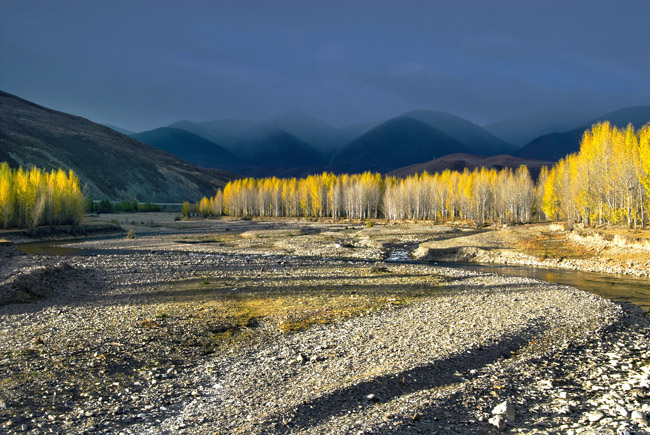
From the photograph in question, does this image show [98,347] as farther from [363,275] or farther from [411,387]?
[363,275]

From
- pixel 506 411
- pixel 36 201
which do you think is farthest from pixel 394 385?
pixel 36 201

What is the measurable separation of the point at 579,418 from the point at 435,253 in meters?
37.1

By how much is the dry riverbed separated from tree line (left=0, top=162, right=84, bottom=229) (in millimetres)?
Answer: 52851

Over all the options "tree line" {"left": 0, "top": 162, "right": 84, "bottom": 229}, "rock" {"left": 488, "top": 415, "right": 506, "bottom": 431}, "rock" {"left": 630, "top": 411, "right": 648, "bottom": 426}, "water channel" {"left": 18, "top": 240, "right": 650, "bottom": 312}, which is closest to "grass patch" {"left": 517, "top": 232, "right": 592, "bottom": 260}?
"water channel" {"left": 18, "top": 240, "right": 650, "bottom": 312}

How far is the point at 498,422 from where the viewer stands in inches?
381

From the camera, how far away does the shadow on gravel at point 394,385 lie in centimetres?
999

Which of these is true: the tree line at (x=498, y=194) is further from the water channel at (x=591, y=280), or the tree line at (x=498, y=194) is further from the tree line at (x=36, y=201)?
the tree line at (x=36, y=201)

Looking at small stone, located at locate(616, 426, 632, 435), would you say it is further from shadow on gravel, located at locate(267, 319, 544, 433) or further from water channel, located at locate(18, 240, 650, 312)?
water channel, located at locate(18, 240, 650, 312)

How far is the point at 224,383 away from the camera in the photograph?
12.2 metres

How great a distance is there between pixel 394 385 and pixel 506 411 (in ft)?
10.1

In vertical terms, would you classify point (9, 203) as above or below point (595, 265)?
above

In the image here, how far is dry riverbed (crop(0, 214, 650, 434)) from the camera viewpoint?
10.0 m

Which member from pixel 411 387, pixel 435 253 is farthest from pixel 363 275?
pixel 411 387

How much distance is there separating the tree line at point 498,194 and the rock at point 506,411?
171 ft
